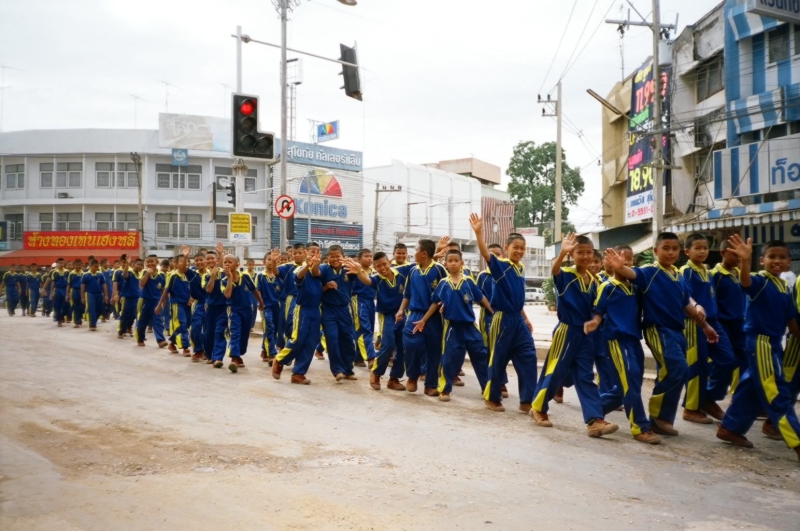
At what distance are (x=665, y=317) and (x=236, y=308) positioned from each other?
21.7 ft

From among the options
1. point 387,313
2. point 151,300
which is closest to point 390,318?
point 387,313

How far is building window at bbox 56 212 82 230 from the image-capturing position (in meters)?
42.3

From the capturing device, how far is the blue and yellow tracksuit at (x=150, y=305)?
14430 mm

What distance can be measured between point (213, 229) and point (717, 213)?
29614 mm

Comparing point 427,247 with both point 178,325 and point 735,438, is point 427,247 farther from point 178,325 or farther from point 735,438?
point 178,325

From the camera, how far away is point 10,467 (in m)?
5.38

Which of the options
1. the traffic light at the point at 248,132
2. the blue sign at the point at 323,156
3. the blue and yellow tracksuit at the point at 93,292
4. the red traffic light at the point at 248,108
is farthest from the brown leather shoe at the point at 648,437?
the blue sign at the point at 323,156

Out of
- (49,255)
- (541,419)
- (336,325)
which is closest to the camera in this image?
(541,419)

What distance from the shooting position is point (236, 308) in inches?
434

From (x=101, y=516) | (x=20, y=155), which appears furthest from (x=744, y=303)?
(x=20, y=155)

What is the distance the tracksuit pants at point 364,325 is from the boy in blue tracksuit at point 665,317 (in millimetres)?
5479

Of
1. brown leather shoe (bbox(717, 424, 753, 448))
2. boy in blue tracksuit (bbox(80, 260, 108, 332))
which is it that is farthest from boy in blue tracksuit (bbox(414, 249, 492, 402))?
boy in blue tracksuit (bbox(80, 260, 108, 332))

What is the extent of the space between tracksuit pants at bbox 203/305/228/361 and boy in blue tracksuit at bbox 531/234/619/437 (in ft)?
18.6

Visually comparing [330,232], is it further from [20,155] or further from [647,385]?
[647,385]
